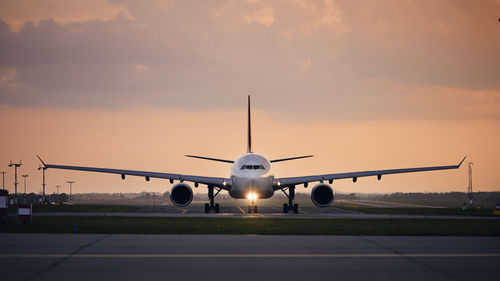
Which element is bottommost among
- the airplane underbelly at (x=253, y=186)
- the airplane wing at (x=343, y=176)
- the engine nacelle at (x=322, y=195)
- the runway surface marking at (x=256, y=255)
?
the runway surface marking at (x=256, y=255)

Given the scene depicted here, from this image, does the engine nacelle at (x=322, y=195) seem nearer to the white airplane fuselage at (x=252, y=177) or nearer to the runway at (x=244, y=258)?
the white airplane fuselage at (x=252, y=177)

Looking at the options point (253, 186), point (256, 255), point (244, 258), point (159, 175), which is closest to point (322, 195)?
point (253, 186)

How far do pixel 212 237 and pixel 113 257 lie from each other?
6.04 meters

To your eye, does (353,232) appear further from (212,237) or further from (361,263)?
(361,263)

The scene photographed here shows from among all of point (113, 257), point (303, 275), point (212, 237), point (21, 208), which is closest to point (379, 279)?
point (303, 275)

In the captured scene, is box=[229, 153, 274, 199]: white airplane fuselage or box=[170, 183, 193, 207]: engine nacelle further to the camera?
box=[229, 153, 274, 199]: white airplane fuselage

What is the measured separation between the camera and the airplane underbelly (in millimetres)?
41344

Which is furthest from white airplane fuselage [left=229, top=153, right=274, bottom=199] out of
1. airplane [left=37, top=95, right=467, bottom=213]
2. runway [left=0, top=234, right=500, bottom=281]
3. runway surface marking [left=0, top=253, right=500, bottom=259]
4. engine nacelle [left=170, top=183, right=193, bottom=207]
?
runway surface marking [left=0, top=253, right=500, bottom=259]

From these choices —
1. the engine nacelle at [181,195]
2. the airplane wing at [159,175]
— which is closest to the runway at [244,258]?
the engine nacelle at [181,195]

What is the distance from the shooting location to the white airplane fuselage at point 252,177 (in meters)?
41.3

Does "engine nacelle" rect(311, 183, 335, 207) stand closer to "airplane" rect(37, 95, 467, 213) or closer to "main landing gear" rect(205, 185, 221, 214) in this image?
"airplane" rect(37, 95, 467, 213)

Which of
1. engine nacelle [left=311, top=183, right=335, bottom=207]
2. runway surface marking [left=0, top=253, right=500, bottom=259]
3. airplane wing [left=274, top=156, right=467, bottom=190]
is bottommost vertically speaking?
runway surface marking [left=0, top=253, right=500, bottom=259]

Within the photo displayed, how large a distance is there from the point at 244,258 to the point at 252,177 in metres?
27.9

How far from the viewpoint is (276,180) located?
4359 centimetres
